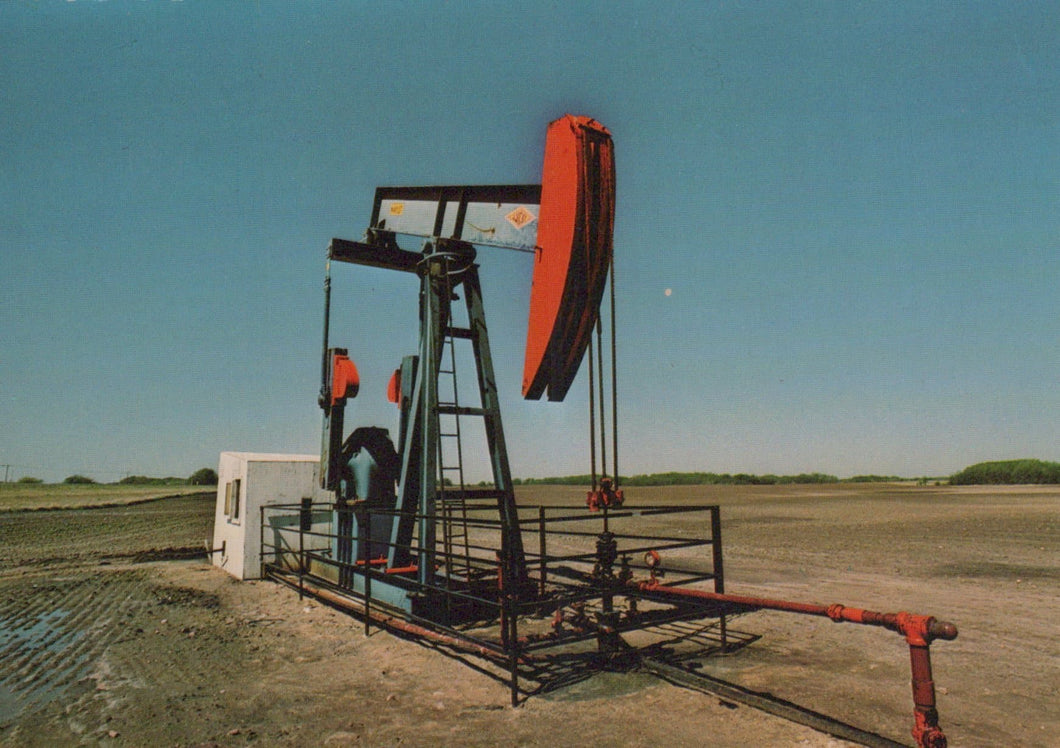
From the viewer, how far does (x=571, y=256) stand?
351cm

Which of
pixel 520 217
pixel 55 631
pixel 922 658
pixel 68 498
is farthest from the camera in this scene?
pixel 68 498

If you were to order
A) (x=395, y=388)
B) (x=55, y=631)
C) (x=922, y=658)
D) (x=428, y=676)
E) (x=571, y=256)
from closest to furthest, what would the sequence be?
(x=922, y=658) < (x=571, y=256) < (x=428, y=676) < (x=55, y=631) < (x=395, y=388)

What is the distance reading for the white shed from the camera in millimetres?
10062

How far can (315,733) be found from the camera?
378 cm

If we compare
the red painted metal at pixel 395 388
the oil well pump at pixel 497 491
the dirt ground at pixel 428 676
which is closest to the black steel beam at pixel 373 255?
the oil well pump at pixel 497 491

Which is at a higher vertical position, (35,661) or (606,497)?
(606,497)

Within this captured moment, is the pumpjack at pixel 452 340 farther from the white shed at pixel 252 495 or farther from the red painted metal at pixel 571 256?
the white shed at pixel 252 495

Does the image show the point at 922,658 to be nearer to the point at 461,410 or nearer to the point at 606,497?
the point at 606,497

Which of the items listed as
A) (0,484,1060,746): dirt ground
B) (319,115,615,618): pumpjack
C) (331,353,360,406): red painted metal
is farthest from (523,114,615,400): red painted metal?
(331,353,360,406): red painted metal

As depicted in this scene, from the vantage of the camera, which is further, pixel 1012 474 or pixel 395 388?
pixel 1012 474

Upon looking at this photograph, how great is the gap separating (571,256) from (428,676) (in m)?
3.60

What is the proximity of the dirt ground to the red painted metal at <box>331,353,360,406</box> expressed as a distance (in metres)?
2.79

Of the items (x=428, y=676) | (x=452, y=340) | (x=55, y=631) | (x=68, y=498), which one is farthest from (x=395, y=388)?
(x=68, y=498)

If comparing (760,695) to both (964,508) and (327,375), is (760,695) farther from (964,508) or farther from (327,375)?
(964,508)
